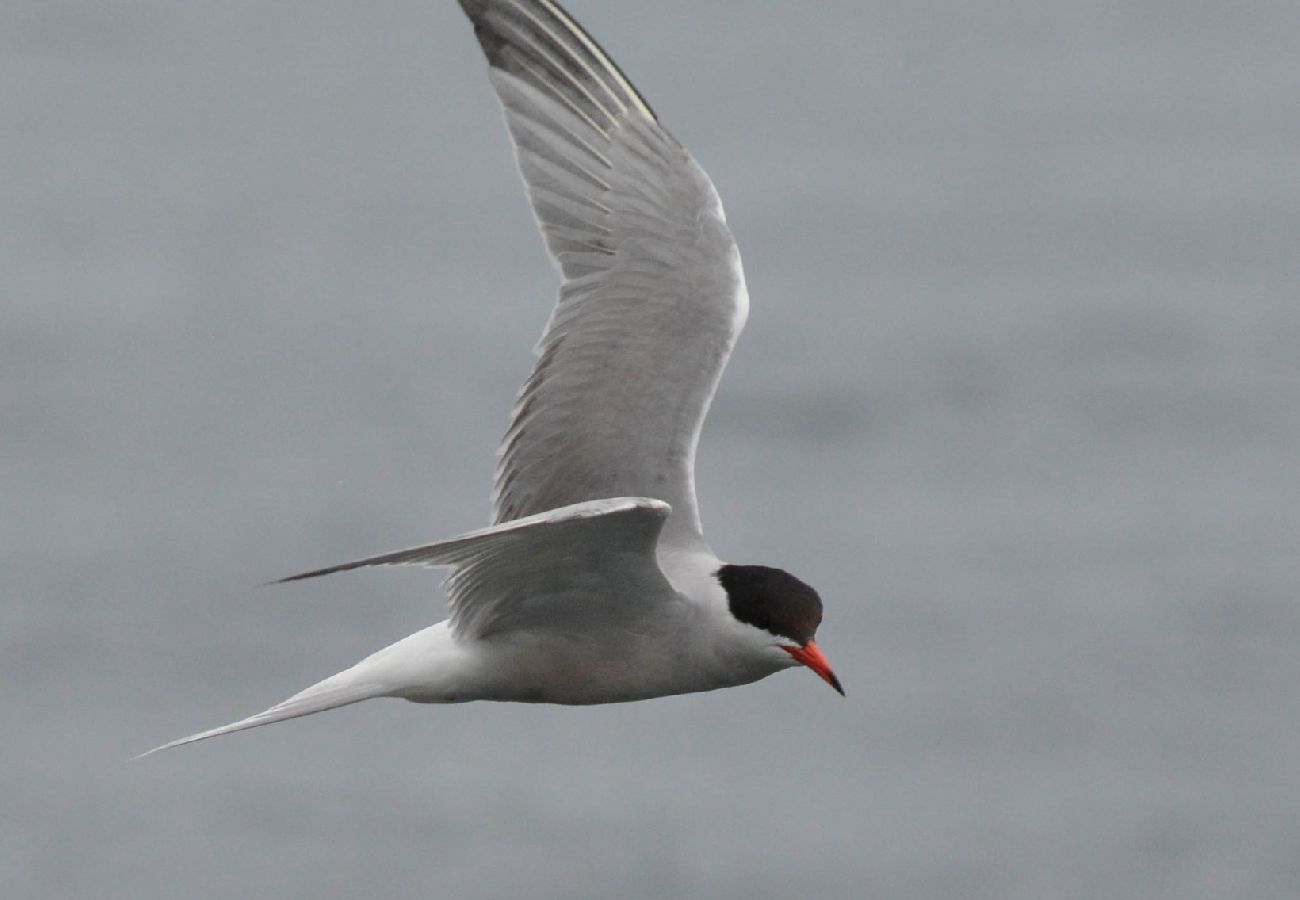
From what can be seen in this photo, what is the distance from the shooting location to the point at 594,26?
33.8 meters

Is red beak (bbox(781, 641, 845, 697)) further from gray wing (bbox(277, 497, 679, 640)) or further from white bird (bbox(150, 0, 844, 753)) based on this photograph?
gray wing (bbox(277, 497, 679, 640))

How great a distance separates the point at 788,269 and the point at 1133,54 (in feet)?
32.6

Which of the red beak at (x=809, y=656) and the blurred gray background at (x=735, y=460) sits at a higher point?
the red beak at (x=809, y=656)

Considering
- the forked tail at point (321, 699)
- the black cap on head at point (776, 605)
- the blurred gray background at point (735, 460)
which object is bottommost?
the blurred gray background at point (735, 460)

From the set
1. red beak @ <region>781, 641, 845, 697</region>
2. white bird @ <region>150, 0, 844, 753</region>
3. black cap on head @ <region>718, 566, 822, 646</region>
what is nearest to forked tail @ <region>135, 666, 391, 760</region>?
white bird @ <region>150, 0, 844, 753</region>

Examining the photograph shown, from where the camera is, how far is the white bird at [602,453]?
890 centimetres

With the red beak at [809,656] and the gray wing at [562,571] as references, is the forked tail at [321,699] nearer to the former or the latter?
the gray wing at [562,571]

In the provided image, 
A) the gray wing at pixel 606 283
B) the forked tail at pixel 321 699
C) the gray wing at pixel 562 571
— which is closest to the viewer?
the gray wing at pixel 562 571

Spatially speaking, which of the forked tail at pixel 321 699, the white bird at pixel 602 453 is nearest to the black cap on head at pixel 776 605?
the white bird at pixel 602 453

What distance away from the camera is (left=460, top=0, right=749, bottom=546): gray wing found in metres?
9.62

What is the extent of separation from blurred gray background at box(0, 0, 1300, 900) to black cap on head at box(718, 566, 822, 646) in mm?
12841

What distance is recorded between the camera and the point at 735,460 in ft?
86.5

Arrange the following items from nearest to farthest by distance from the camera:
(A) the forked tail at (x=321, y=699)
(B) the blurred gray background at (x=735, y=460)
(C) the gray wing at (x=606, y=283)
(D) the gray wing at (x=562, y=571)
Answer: (D) the gray wing at (x=562, y=571), (A) the forked tail at (x=321, y=699), (C) the gray wing at (x=606, y=283), (B) the blurred gray background at (x=735, y=460)

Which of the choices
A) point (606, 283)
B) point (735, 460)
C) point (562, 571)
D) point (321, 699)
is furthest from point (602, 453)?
point (735, 460)
